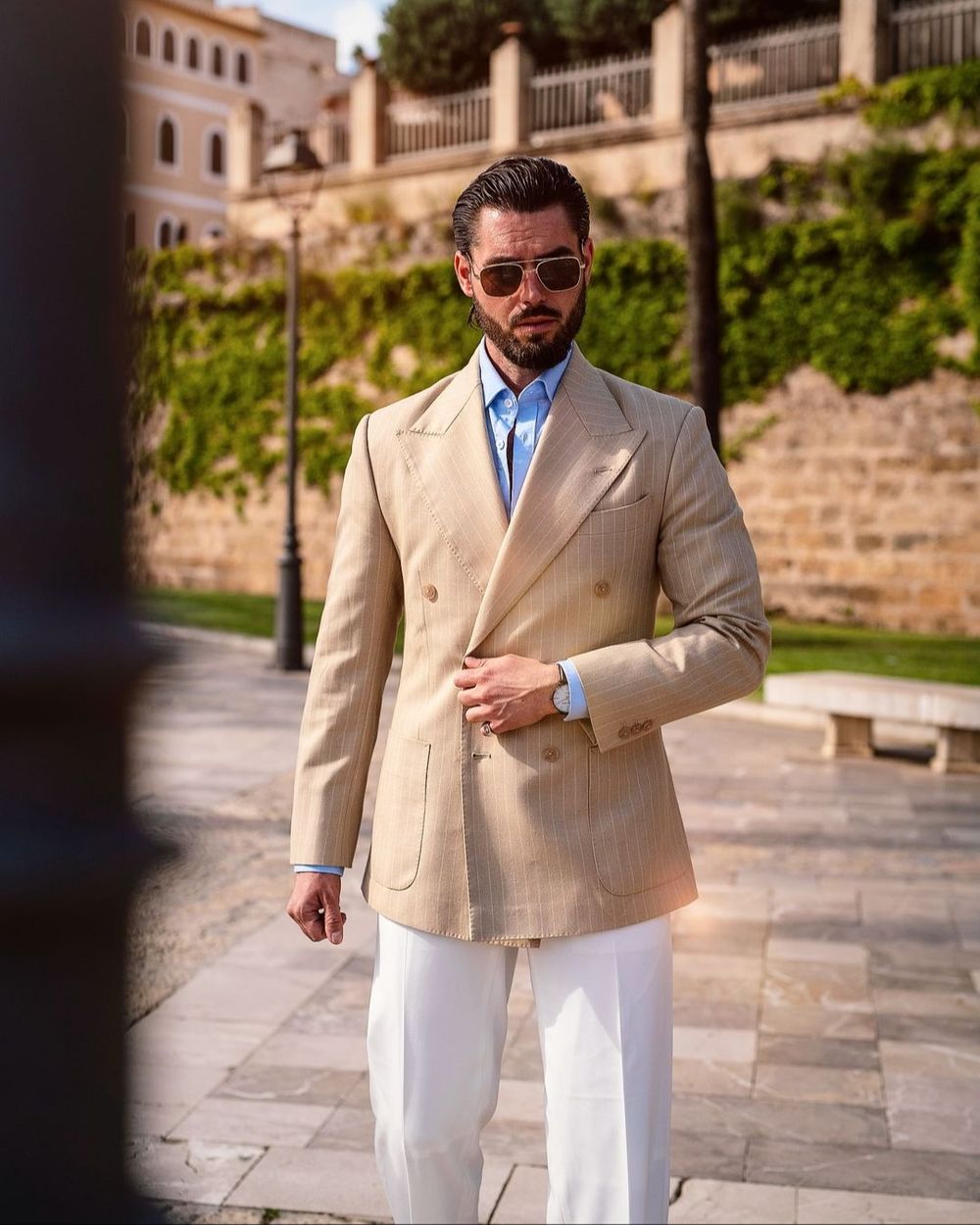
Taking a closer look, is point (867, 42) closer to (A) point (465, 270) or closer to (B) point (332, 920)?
(A) point (465, 270)

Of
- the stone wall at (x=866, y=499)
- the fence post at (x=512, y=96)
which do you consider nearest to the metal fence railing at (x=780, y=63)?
the fence post at (x=512, y=96)

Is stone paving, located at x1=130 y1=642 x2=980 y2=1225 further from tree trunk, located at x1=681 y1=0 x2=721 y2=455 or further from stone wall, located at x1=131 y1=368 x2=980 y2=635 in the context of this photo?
stone wall, located at x1=131 y1=368 x2=980 y2=635

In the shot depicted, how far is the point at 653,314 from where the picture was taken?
18891mm

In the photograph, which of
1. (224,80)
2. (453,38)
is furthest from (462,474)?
(224,80)

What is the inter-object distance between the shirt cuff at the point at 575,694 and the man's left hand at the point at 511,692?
0.7 inches

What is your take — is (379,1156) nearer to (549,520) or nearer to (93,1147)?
(549,520)

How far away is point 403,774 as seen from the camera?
2.43 m

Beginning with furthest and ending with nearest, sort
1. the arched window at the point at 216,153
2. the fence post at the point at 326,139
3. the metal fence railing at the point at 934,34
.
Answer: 1. the arched window at the point at 216,153
2. the fence post at the point at 326,139
3. the metal fence railing at the point at 934,34

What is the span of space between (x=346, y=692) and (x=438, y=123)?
2312cm

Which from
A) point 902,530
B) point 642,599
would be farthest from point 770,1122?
point 902,530

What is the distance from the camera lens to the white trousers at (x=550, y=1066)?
2.23 meters

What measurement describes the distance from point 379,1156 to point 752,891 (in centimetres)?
422

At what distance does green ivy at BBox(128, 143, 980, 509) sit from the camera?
17.0 meters

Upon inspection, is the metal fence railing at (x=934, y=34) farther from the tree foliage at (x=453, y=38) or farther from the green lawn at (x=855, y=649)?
the tree foliage at (x=453, y=38)
